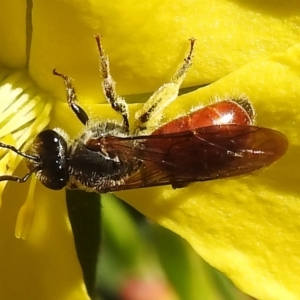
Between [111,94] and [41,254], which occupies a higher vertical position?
[111,94]

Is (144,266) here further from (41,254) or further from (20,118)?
(20,118)

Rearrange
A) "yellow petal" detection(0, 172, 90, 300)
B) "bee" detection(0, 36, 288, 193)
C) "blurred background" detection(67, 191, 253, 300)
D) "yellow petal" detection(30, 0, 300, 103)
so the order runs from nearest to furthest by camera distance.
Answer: "bee" detection(0, 36, 288, 193) < "yellow petal" detection(30, 0, 300, 103) < "yellow petal" detection(0, 172, 90, 300) < "blurred background" detection(67, 191, 253, 300)

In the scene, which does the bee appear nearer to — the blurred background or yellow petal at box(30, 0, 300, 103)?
yellow petal at box(30, 0, 300, 103)

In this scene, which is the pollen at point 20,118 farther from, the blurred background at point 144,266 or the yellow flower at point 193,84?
the blurred background at point 144,266

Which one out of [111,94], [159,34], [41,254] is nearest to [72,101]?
[111,94]

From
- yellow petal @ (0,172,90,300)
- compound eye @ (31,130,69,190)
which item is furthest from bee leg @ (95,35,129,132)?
yellow petal @ (0,172,90,300)

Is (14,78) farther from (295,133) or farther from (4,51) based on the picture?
(295,133)

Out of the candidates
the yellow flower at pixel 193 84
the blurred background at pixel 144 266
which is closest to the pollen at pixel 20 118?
the yellow flower at pixel 193 84

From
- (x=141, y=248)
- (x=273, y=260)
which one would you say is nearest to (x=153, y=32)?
(x=273, y=260)
